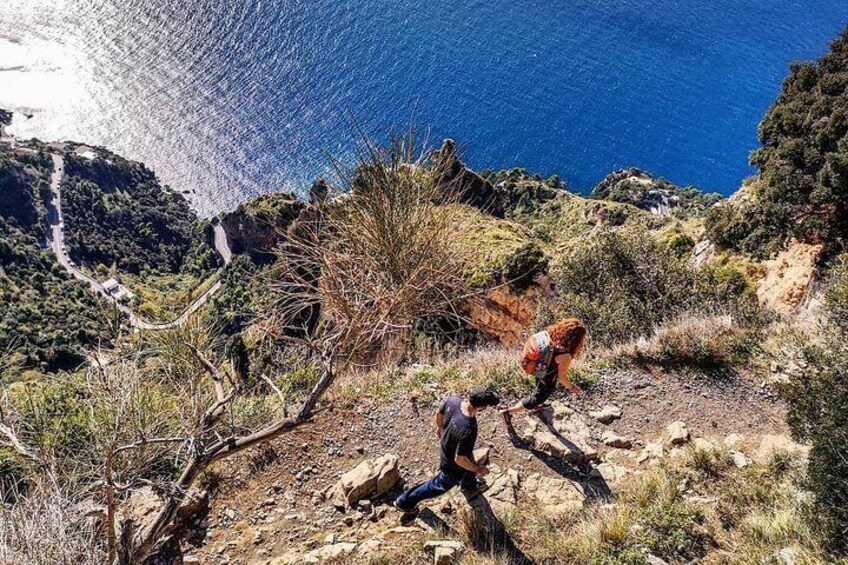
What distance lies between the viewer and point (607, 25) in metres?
77.6

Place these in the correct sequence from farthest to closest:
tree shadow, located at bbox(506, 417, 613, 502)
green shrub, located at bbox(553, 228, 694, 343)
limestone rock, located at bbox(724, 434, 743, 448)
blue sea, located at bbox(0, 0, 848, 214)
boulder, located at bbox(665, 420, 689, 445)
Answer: blue sea, located at bbox(0, 0, 848, 214) → green shrub, located at bbox(553, 228, 694, 343) → boulder, located at bbox(665, 420, 689, 445) → limestone rock, located at bbox(724, 434, 743, 448) → tree shadow, located at bbox(506, 417, 613, 502)

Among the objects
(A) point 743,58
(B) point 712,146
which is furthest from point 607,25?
(B) point 712,146

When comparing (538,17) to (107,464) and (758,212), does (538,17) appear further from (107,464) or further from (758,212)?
(107,464)

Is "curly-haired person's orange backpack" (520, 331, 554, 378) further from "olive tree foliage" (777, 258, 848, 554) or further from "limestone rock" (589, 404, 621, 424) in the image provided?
"olive tree foliage" (777, 258, 848, 554)

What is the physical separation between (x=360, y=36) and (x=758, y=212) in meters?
67.2

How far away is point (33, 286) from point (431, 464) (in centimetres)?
5571

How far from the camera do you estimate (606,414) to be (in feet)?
23.7

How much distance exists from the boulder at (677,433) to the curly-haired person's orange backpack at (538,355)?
1.83m

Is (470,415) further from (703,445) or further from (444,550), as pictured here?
(703,445)

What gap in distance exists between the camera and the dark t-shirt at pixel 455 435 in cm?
516

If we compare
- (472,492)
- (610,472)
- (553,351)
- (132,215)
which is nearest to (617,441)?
(610,472)

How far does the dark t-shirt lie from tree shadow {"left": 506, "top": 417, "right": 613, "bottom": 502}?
4.91 feet

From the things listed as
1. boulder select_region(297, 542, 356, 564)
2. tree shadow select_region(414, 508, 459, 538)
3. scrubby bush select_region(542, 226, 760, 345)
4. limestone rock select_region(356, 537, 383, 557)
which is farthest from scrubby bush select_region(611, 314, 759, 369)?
boulder select_region(297, 542, 356, 564)

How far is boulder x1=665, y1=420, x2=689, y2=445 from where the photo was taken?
21.7ft
